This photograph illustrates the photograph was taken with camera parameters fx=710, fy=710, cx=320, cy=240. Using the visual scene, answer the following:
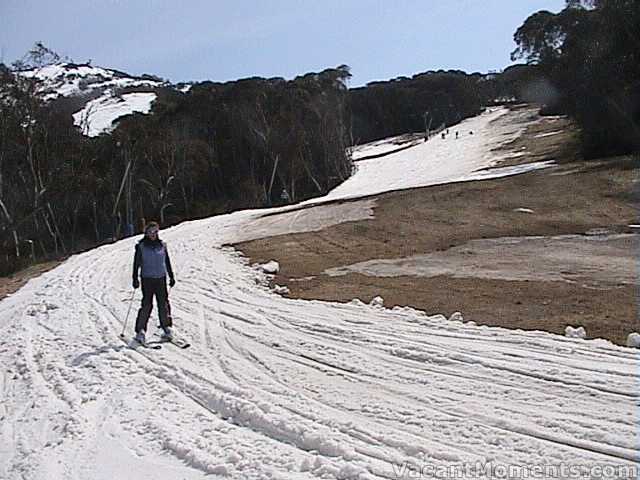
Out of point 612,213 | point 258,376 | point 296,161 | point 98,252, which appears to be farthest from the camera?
point 296,161

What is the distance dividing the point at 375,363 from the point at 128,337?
4.37 m

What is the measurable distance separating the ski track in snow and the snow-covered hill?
110 feet

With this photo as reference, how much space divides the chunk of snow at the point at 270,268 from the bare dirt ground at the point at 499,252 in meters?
0.22

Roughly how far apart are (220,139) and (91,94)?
19.0 meters

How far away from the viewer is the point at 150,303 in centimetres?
1047

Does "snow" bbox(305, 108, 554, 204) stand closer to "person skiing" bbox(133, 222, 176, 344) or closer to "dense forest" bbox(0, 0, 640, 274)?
"dense forest" bbox(0, 0, 640, 274)

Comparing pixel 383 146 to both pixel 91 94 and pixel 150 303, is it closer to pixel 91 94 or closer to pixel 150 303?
pixel 91 94

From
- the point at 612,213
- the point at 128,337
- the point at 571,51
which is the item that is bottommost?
the point at 612,213

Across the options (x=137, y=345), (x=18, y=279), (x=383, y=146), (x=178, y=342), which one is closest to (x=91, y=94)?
(x=383, y=146)

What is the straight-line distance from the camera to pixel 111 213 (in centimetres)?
5288

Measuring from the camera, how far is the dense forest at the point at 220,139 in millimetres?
33219

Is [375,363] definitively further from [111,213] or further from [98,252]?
[111,213]

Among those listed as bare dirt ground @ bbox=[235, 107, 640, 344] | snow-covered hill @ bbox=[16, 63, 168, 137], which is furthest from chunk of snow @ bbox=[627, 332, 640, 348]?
snow-covered hill @ bbox=[16, 63, 168, 137]

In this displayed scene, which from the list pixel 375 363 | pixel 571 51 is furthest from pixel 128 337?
pixel 571 51
